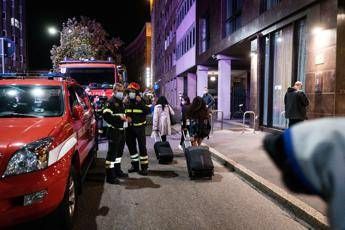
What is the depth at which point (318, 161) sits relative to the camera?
125cm

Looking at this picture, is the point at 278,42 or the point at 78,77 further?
the point at 78,77

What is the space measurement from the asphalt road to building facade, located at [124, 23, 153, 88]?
79.2 metres

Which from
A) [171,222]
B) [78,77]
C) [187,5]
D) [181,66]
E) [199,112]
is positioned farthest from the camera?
[181,66]

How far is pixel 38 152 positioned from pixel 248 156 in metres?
6.76

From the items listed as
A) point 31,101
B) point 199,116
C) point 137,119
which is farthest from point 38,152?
point 199,116

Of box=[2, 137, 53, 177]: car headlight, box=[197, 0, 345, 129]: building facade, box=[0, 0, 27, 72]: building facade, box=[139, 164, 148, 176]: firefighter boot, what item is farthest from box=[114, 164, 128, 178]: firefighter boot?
box=[0, 0, 27, 72]: building facade

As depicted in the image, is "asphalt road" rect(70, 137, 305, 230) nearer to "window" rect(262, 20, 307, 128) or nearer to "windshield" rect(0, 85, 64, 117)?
"windshield" rect(0, 85, 64, 117)

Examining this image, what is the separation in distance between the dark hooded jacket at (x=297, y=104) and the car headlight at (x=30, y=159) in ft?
25.3

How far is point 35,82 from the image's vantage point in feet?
21.1

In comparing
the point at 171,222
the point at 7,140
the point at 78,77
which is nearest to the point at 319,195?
the point at 7,140

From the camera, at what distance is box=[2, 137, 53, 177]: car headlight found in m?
4.29

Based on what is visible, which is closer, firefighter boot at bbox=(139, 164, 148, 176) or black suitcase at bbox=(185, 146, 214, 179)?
black suitcase at bbox=(185, 146, 214, 179)

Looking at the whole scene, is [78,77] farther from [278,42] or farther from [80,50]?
[80,50]

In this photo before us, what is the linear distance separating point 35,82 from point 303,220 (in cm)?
449
